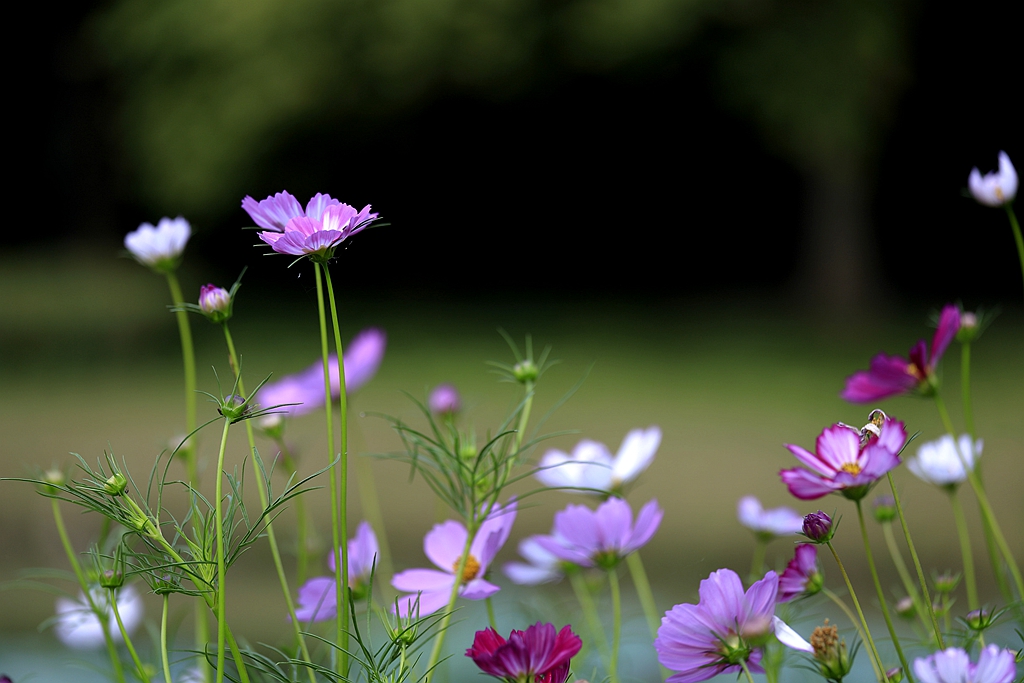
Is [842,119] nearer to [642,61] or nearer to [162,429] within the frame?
[642,61]

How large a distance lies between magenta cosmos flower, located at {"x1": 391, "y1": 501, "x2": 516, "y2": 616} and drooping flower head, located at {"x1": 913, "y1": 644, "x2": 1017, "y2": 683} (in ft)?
0.48

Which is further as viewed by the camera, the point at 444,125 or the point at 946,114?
the point at 444,125

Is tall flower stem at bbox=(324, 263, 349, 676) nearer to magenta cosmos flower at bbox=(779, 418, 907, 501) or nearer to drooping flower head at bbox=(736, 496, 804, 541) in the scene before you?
magenta cosmos flower at bbox=(779, 418, 907, 501)

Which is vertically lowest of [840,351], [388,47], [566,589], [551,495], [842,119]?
[566,589]

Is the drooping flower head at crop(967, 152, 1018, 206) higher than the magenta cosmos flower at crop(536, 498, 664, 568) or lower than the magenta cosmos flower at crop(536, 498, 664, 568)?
higher

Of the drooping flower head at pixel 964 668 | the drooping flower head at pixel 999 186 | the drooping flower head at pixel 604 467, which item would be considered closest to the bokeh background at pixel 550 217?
the drooping flower head at pixel 604 467

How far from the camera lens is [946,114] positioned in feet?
21.7

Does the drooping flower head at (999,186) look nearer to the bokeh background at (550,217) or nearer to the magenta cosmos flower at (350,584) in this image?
the magenta cosmos flower at (350,584)

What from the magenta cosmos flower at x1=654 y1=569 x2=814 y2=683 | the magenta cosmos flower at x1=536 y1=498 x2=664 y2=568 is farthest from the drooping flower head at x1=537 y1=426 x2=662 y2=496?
the magenta cosmos flower at x1=654 y1=569 x2=814 y2=683

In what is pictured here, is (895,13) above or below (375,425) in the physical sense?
above

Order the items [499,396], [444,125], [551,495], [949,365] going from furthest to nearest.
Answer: [444,125], [499,396], [949,365], [551,495]

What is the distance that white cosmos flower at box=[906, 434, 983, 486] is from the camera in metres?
0.50

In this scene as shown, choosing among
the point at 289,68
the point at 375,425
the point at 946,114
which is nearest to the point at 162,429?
the point at 375,425

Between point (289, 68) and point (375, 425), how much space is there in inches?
94.8
